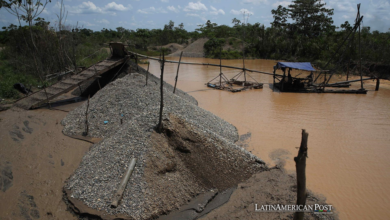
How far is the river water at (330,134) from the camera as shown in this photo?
4250mm

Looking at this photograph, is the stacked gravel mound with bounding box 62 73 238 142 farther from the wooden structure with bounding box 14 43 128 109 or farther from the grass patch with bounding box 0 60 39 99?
the grass patch with bounding box 0 60 39 99

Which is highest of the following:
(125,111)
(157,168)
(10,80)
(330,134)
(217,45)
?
(217,45)

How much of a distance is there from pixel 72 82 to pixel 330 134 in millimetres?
8486

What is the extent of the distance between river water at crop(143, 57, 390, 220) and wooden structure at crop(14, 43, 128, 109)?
3.66 m

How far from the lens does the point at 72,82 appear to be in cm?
838

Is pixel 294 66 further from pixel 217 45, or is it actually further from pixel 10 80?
pixel 217 45

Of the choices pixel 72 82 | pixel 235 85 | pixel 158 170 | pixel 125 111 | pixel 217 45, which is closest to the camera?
pixel 158 170

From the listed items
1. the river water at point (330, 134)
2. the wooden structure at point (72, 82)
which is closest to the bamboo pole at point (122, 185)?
the river water at point (330, 134)

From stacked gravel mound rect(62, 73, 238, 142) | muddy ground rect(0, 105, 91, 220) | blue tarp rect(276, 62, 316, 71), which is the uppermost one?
blue tarp rect(276, 62, 316, 71)

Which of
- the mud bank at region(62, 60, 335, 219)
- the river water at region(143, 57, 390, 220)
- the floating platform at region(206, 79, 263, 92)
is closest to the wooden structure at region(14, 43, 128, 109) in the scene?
the river water at region(143, 57, 390, 220)

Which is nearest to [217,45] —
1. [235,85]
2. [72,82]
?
[235,85]

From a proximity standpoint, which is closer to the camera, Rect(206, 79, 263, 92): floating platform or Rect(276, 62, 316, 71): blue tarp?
Rect(276, 62, 316, 71): blue tarp

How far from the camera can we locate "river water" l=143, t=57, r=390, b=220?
4.25 metres

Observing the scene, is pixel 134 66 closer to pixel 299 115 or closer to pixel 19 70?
pixel 19 70
